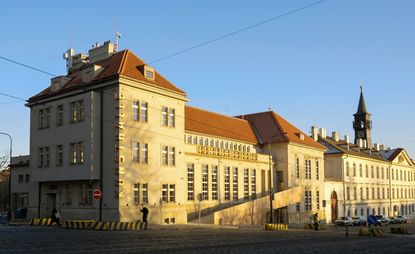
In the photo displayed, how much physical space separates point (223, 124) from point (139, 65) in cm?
1754

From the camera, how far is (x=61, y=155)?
43.4 meters

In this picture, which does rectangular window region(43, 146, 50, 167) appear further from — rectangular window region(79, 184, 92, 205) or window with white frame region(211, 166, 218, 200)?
window with white frame region(211, 166, 218, 200)

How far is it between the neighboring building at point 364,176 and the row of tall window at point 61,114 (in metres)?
39.9

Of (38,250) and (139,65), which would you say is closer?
(38,250)

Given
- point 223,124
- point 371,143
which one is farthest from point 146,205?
point 371,143

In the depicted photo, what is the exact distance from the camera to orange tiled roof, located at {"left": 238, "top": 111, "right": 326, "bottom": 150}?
62525mm

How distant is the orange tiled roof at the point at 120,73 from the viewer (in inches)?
1654

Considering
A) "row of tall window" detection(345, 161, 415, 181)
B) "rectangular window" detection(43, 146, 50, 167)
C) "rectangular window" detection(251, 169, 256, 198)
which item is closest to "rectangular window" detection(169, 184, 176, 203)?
"rectangular window" detection(43, 146, 50, 167)

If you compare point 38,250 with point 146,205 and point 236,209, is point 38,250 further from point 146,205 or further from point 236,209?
point 236,209

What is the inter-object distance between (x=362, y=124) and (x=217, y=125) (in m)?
53.4

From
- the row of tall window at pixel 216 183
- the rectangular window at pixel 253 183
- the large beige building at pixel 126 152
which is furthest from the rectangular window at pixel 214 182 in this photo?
the rectangular window at pixel 253 183

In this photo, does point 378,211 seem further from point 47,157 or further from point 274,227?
point 47,157

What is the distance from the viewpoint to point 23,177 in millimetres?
58656

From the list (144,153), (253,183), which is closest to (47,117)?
(144,153)
